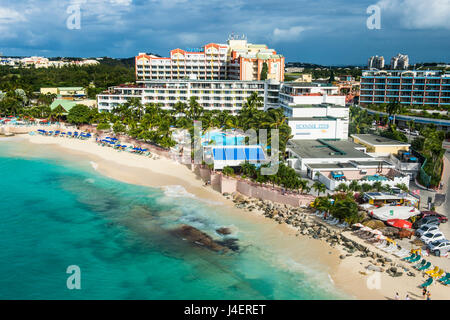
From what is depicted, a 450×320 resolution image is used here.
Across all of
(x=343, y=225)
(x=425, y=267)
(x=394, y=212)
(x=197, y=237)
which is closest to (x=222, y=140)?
(x=197, y=237)

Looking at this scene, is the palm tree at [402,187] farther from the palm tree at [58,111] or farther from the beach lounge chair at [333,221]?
the palm tree at [58,111]

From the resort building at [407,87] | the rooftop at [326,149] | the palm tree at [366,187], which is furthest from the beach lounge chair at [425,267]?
the resort building at [407,87]

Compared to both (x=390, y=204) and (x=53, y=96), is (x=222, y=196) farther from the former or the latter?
(x=53, y=96)

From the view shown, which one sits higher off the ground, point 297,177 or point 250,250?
point 297,177

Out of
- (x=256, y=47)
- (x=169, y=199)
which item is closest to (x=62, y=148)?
(x=169, y=199)
